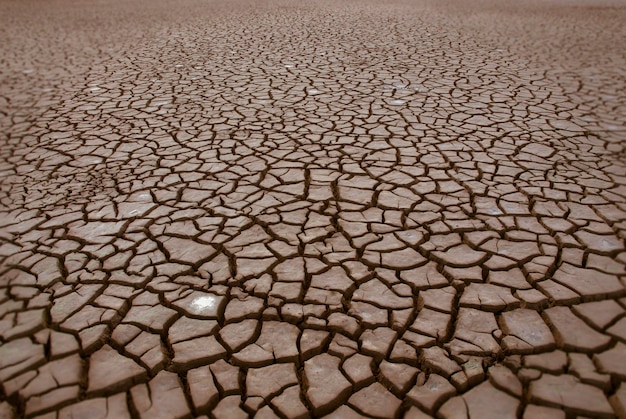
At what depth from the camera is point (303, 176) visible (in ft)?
9.86

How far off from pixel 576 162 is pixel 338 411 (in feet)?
8.43

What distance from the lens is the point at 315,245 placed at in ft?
7.65

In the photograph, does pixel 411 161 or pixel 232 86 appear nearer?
pixel 411 161

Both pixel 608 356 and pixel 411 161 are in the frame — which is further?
pixel 411 161

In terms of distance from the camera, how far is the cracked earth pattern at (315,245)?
5.24ft

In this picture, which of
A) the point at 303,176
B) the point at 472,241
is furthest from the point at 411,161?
the point at 472,241

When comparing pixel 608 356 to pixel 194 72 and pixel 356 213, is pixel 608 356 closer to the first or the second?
pixel 356 213

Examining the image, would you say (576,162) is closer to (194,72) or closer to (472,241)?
(472,241)

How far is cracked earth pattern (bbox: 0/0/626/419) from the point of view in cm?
160

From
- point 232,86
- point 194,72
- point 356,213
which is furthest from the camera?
point 194,72

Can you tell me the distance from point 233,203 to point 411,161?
1.29 metres

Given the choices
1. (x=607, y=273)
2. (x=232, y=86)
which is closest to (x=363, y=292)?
(x=607, y=273)

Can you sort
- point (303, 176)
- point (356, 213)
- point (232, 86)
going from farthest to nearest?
point (232, 86), point (303, 176), point (356, 213)

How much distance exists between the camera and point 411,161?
3.17 m
